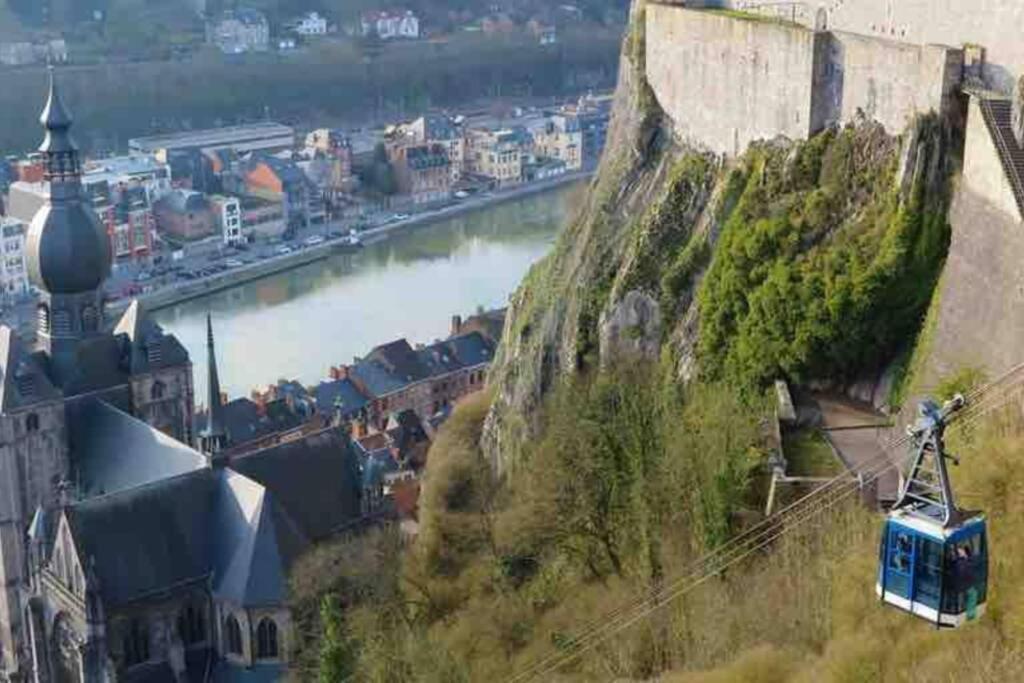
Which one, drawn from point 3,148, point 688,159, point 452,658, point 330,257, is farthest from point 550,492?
point 3,148

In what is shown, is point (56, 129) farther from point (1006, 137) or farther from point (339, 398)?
point (1006, 137)

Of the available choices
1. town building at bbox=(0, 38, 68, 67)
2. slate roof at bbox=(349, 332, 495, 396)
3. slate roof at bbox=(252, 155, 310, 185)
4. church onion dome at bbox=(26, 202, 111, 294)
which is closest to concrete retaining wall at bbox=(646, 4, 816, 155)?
church onion dome at bbox=(26, 202, 111, 294)

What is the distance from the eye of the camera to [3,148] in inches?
2554

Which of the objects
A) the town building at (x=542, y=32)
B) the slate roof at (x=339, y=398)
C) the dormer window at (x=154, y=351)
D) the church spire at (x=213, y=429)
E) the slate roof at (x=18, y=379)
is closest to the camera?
the church spire at (x=213, y=429)

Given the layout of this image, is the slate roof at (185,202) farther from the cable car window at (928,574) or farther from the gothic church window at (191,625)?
the cable car window at (928,574)

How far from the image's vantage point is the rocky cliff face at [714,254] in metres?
14.6

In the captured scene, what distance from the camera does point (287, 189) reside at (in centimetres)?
5541

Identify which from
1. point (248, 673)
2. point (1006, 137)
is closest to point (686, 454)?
point (1006, 137)

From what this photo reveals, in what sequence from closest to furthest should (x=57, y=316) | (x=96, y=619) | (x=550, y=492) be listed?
1. (x=550, y=492)
2. (x=96, y=619)
3. (x=57, y=316)

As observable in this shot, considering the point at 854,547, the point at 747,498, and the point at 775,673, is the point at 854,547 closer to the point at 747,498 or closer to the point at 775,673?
the point at 775,673

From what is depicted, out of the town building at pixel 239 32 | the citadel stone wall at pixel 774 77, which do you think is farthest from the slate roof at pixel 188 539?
the town building at pixel 239 32

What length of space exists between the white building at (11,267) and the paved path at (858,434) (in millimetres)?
34363

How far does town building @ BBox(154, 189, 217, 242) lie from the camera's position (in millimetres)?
51000

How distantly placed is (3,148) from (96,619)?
50204 mm
